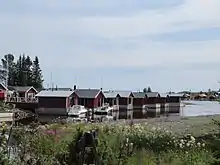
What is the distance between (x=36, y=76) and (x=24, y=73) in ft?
13.8

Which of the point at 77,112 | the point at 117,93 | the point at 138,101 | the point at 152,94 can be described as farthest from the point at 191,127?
the point at 152,94

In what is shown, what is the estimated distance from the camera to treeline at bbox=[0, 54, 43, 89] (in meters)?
124

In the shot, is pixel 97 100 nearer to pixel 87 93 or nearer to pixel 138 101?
pixel 87 93

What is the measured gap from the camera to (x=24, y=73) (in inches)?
5005

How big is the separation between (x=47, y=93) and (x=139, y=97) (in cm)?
3363

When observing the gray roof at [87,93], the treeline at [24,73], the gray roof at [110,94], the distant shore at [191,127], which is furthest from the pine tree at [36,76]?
the distant shore at [191,127]

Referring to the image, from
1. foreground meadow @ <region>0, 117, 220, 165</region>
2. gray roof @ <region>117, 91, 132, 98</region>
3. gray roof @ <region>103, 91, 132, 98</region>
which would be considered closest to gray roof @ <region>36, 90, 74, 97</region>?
gray roof @ <region>103, 91, 132, 98</region>

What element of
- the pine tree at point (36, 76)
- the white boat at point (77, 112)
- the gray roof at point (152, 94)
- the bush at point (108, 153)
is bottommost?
the white boat at point (77, 112)

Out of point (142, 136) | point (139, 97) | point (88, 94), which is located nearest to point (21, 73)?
point (139, 97)

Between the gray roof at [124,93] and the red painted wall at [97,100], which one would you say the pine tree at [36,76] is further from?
the red painted wall at [97,100]

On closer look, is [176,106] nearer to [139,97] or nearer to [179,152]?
[139,97]

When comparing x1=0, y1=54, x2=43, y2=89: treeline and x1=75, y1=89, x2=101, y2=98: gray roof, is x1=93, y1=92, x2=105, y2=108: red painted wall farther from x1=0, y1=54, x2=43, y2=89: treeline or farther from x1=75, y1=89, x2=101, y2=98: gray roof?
x1=0, y1=54, x2=43, y2=89: treeline

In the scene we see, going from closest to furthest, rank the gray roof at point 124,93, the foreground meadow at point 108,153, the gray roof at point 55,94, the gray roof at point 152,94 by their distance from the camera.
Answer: the foreground meadow at point 108,153
the gray roof at point 55,94
the gray roof at point 124,93
the gray roof at point 152,94

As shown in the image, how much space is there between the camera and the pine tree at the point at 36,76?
126 m
